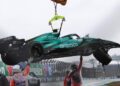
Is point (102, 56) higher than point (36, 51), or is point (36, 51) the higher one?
point (36, 51)

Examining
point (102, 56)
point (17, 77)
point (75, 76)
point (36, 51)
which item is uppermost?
point (36, 51)

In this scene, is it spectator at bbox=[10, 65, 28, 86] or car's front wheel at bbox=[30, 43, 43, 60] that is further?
spectator at bbox=[10, 65, 28, 86]

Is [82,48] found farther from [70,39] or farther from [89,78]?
[89,78]

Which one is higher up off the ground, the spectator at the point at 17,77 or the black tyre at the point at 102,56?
the black tyre at the point at 102,56

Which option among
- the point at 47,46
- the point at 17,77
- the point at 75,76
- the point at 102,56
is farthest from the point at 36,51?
the point at 17,77

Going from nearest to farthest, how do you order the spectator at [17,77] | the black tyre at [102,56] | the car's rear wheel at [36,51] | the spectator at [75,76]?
the car's rear wheel at [36,51]
the black tyre at [102,56]
the spectator at [75,76]
the spectator at [17,77]

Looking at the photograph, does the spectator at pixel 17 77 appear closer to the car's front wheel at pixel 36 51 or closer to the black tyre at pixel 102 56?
the black tyre at pixel 102 56

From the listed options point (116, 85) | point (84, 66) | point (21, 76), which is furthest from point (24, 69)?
point (116, 85)

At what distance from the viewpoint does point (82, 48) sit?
18.6 m

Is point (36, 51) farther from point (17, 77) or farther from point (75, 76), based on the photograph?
point (17, 77)

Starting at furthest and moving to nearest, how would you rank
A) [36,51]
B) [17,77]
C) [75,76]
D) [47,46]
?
[17,77] → [75,76] → [47,46] → [36,51]

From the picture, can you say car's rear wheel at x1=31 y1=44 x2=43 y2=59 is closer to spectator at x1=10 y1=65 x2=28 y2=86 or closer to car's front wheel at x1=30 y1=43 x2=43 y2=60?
car's front wheel at x1=30 y1=43 x2=43 y2=60

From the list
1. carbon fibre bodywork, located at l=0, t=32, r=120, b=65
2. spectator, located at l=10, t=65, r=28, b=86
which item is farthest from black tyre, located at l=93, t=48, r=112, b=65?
spectator, located at l=10, t=65, r=28, b=86

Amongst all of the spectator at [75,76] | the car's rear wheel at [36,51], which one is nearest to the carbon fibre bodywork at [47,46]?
the car's rear wheel at [36,51]
